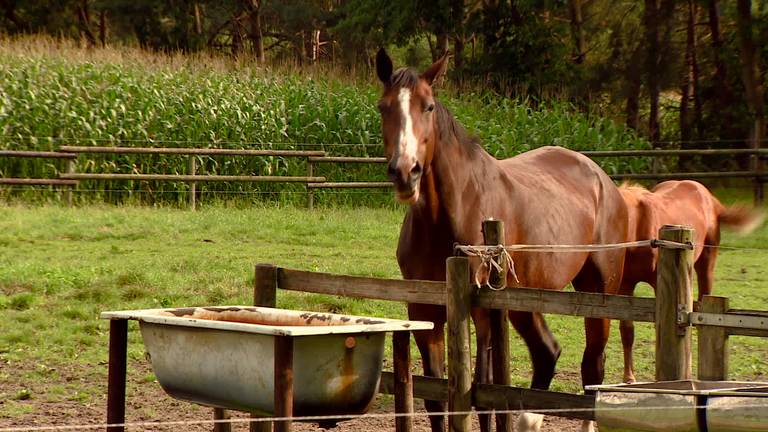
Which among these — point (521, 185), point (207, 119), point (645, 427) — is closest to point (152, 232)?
point (207, 119)

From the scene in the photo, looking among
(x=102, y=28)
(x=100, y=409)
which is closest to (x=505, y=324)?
(x=100, y=409)

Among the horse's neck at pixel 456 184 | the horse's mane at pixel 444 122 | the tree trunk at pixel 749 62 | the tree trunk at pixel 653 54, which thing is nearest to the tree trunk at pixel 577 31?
the tree trunk at pixel 653 54

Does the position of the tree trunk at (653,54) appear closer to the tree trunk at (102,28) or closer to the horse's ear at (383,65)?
the tree trunk at (102,28)

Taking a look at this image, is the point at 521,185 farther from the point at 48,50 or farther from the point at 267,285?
the point at 48,50

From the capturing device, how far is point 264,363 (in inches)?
201

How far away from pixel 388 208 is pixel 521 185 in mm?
11591

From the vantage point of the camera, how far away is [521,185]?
745 cm

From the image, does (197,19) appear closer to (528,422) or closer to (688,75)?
(688,75)

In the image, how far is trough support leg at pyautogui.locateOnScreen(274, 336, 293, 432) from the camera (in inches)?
195

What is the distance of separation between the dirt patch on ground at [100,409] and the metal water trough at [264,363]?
1.85 meters

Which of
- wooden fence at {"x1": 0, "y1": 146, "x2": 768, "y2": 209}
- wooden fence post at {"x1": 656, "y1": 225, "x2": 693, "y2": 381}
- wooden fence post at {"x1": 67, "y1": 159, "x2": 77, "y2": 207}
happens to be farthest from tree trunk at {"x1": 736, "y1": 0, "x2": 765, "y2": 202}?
wooden fence post at {"x1": 656, "y1": 225, "x2": 693, "y2": 381}

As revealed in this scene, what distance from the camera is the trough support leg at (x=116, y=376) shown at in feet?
18.8

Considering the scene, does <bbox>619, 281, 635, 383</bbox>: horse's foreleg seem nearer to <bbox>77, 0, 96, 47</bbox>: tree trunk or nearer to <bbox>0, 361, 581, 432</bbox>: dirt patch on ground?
<bbox>0, 361, 581, 432</bbox>: dirt patch on ground

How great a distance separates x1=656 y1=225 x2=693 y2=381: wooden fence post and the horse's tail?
629cm
